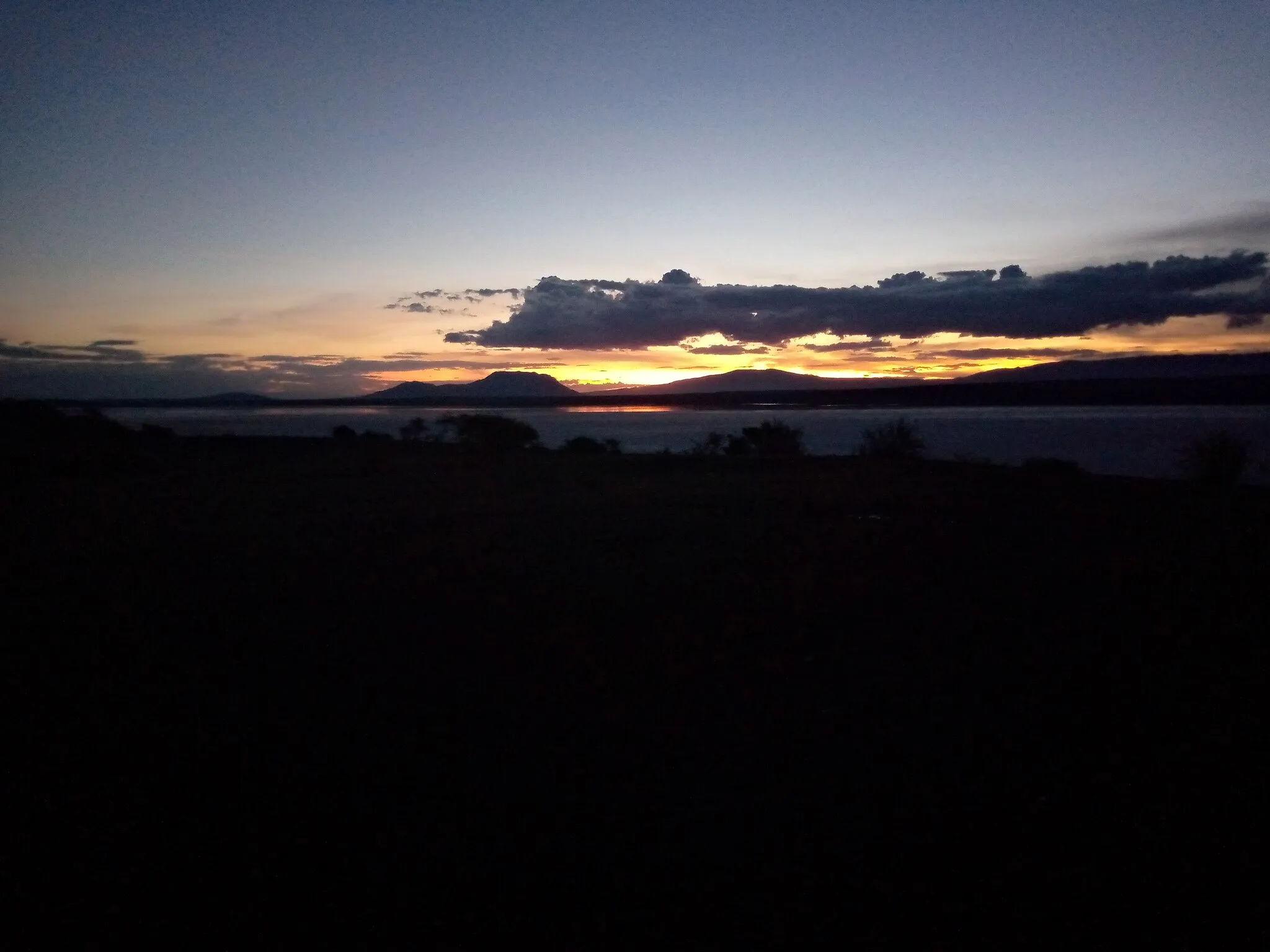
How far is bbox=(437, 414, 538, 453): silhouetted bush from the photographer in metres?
38.6

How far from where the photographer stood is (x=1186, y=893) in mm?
4297

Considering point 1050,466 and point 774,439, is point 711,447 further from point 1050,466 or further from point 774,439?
point 1050,466

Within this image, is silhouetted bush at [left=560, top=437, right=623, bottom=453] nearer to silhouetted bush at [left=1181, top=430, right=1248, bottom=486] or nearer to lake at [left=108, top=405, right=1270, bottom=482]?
lake at [left=108, top=405, right=1270, bottom=482]

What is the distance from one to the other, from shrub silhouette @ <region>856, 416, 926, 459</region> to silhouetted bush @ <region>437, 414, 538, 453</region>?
1381cm

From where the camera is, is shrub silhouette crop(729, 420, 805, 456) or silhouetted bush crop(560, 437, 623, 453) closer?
shrub silhouette crop(729, 420, 805, 456)

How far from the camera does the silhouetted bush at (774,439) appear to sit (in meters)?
39.5

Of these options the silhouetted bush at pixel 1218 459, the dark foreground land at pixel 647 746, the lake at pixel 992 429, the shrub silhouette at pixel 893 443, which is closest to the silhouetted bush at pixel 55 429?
the lake at pixel 992 429

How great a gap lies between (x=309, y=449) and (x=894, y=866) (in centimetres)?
4056

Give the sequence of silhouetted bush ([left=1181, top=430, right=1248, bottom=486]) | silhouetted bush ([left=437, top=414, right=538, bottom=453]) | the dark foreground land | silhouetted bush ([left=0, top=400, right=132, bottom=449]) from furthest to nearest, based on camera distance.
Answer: silhouetted bush ([left=0, top=400, right=132, bottom=449]) < silhouetted bush ([left=437, top=414, right=538, bottom=453]) < silhouetted bush ([left=1181, top=430, right=1248, bottom=486]) < the dark foreground land

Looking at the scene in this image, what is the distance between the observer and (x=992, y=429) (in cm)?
6738

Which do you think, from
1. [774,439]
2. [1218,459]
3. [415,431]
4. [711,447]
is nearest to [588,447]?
[711,447]

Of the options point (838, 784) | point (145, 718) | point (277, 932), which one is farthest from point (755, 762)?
point (145, 718)

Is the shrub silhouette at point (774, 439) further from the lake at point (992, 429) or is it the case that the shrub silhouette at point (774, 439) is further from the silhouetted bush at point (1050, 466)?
the silhouetted bush at point (1050, 466)

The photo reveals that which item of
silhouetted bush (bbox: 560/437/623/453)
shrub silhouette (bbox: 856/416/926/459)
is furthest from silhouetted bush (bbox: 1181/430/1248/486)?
silhouetted bush (bbox: 560/437/623/453)
